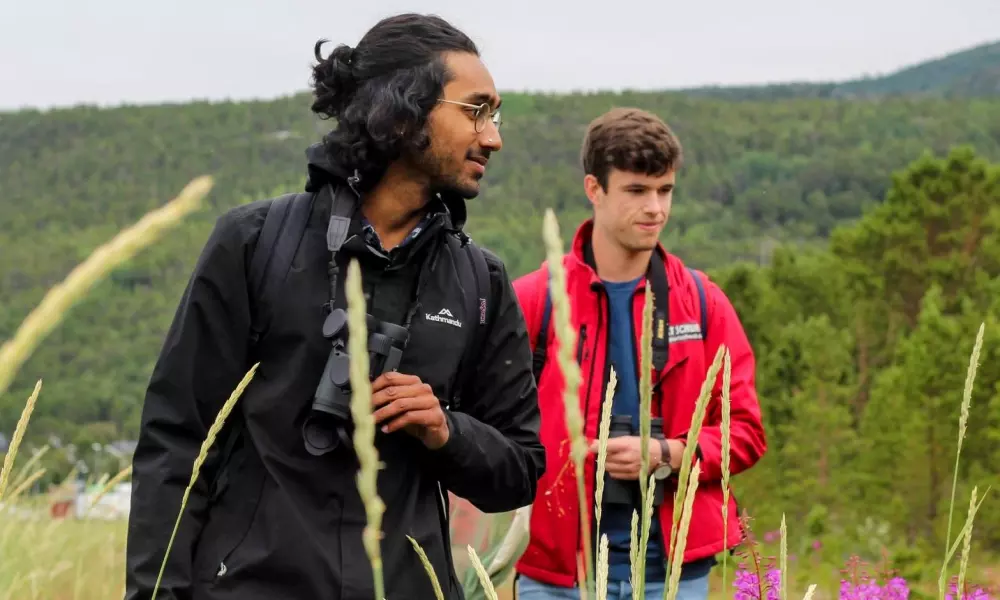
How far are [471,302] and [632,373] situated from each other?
1235 mm

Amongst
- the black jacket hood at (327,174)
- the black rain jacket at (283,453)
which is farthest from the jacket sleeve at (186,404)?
the black jacket hood at (327,174)

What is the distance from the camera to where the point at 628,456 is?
3.44 meters

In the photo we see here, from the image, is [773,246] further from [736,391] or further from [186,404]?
[186,404]

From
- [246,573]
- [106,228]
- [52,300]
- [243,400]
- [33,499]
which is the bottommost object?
[106,228]

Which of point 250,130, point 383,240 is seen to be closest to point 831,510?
point 383,240

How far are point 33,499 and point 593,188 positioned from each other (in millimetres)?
3562

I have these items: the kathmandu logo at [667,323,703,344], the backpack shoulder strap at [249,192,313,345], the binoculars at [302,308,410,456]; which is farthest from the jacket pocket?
the kathmandu logo at [667,323,703,344]

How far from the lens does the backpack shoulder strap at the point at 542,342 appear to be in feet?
12.2

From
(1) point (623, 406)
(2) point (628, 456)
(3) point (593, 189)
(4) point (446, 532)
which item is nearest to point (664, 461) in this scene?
(2) point (628, 456)

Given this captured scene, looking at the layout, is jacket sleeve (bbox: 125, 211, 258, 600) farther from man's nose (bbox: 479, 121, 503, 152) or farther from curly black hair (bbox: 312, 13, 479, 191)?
man's nose (bbox: 479, 121, 503, 152)

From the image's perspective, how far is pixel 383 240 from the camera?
2.53 metres

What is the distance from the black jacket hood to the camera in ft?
8.14

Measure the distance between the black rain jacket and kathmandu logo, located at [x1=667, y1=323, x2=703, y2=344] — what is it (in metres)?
1.30

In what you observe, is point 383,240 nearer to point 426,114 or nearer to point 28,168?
point 426,114
